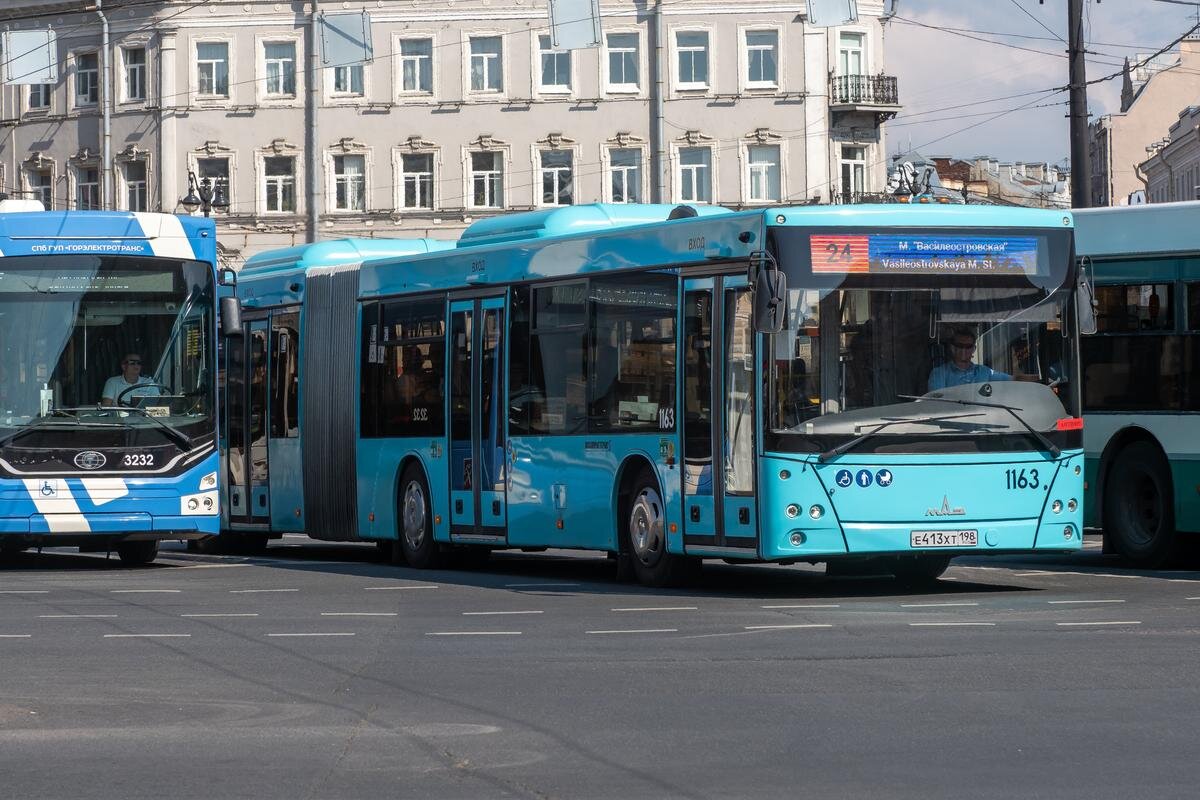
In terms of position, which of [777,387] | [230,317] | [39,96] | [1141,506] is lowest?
[1141,506]

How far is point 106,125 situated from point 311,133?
6443 mm

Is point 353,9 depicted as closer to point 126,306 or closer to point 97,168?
point 97,168

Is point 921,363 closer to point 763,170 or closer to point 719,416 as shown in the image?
point 719,416

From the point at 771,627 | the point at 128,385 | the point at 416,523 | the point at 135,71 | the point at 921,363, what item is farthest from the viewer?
the point at 135,71

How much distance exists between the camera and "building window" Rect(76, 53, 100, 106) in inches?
2694

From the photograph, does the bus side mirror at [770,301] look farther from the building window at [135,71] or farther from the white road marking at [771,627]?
the building window at [135,71]

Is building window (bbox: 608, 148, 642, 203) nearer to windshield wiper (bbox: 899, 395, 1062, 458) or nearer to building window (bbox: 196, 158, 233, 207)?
building window (bbox: 196, 158, 233, 207)

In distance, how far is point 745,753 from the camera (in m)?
8.90

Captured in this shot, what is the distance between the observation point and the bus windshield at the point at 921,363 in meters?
16.0

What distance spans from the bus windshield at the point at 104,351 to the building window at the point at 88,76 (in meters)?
48.5

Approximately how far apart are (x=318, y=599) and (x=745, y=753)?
29.0ft

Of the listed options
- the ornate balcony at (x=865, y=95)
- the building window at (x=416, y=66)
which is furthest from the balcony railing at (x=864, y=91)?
the building window at (x=416, y=66)

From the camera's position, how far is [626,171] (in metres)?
66.4

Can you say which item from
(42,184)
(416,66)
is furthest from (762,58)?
(42,184)
